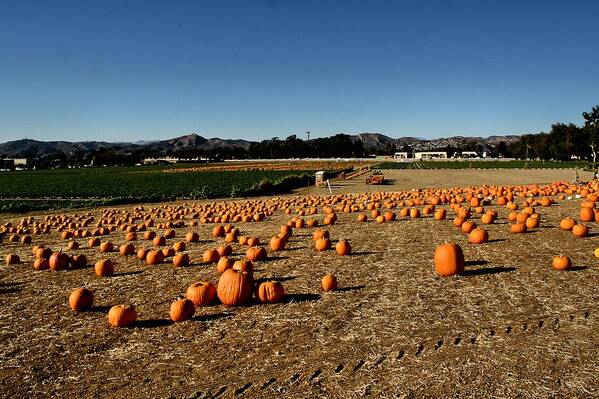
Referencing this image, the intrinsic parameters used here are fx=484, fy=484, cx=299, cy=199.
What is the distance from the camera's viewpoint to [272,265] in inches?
489

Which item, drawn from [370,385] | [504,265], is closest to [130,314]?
[370,385]

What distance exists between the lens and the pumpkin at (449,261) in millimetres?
10227

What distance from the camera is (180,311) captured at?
8289 mm

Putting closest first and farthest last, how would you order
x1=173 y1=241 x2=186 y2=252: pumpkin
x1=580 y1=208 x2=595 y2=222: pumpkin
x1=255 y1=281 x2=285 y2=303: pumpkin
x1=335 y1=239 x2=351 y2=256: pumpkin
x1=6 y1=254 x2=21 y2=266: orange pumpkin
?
x1=255 y1=281 x2=285 y2=303: pumpkin, x1=335 y1=239 x2=351 y2=256: pumpkin, x1=6 y1=254 x2=21 y2=266: orange pumpkin, x1=173 y1=241 x2=186 y2=252: pumpkin, x1=580 y1=208 x2=595 y2=222: pumpkin

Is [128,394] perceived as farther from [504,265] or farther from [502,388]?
[504,265]

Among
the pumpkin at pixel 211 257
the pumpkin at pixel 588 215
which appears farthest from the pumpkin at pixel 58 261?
the pumpkin at pixel 588 215

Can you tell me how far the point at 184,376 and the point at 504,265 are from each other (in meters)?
7.87

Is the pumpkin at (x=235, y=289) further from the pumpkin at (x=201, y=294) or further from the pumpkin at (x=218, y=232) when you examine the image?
the pumpkin at (x=218, y=232)

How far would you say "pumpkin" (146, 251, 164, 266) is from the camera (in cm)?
1313

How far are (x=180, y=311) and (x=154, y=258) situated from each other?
523 centimetres

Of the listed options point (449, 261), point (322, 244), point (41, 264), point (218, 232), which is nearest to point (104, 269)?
point (41, 264)

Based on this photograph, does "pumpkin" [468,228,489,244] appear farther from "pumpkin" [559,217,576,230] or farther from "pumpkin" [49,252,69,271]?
"pumpkin" [49,252,69,271]

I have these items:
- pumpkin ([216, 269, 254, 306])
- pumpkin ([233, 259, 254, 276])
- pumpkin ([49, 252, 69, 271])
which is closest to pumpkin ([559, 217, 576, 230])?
pumpkin ([233, 259, 254, 276])

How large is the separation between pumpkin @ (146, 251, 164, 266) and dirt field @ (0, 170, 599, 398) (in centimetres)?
71
